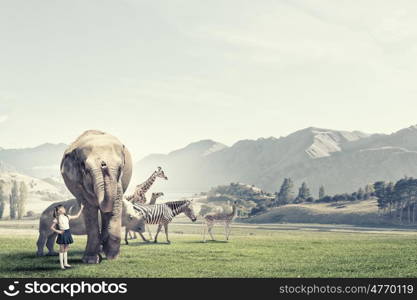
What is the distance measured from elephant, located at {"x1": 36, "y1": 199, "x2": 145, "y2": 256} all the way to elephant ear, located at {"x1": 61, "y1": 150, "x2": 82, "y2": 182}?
11.4ft

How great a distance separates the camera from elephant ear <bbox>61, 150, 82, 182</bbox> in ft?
72.1

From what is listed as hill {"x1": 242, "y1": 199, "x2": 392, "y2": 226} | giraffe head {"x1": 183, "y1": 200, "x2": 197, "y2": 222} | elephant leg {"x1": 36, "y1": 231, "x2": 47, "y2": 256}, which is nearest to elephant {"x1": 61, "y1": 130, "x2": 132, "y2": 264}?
elephant leg {"x1": 36, "y1": 231, "x2": 47, "y2": 256}

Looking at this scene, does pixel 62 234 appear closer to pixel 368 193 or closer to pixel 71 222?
pixel 71 222

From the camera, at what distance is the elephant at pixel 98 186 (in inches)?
811

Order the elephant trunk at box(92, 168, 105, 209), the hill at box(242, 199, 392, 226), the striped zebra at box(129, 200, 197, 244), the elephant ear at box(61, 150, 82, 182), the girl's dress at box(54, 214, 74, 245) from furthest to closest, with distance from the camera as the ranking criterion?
the hill at box(242, 199, 392, 226)
the striped zebra at box(129, 200, 197, 244)
the elephant ear at box(61, 150, 82, 182)
the elephant trunk at box(92, 168, 105, 209)
the girl's dress at box(54, 214, 74, 245)

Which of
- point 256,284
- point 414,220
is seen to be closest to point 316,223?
point 414,220

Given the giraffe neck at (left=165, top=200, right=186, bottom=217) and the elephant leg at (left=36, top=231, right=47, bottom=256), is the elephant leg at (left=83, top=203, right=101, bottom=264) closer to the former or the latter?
the elephant leg at (left=36, top=231, right=47, bottom=256)

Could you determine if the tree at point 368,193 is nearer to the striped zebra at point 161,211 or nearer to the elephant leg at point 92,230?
the striped zebra at point 161,211

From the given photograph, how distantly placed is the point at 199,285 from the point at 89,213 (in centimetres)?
817

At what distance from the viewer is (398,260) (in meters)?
23.1

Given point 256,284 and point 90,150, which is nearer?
point 256,284

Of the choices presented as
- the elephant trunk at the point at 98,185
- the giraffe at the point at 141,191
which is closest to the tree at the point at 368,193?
the giraffe at the point at 141,191

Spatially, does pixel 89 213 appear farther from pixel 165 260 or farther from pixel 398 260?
pixel 398 260

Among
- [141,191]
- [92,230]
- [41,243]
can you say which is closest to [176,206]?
[141,191]
